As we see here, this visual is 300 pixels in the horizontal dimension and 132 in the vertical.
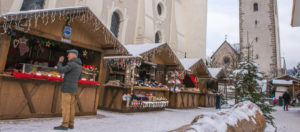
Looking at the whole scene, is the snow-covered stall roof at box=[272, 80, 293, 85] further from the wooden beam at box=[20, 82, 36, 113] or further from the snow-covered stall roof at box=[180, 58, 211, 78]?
the wooden beam at box=[20, 82, 36, 113]

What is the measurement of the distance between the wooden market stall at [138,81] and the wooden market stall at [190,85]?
1045 mm

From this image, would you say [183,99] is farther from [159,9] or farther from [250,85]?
[159,9]

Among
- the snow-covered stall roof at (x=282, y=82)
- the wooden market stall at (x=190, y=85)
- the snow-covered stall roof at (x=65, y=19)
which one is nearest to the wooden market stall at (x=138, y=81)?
the wooden market stall at (x=190, y=85)

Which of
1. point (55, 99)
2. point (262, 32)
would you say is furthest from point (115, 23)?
point (262, 32)

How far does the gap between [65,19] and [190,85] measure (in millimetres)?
11941

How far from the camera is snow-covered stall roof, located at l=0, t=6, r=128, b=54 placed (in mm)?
5473

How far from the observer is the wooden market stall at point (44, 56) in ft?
18.6

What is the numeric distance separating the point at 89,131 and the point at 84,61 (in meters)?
Result: 4.93

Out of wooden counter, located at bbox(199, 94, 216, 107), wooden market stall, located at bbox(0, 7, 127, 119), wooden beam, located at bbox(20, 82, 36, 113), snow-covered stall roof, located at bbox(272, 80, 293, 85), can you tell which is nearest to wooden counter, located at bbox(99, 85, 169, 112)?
wooden market stall, located at bbox(0, 7, 127, 119)

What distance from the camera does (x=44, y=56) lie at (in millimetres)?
9141

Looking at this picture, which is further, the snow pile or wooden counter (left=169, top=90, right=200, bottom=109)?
wooden counter (left=169, top=90, right=200, bottom=109)

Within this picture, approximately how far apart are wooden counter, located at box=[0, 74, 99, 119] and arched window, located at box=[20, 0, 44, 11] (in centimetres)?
742

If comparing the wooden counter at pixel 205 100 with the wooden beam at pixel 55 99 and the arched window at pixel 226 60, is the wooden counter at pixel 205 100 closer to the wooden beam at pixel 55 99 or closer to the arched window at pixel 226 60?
the wooden beam at pixel 55 99

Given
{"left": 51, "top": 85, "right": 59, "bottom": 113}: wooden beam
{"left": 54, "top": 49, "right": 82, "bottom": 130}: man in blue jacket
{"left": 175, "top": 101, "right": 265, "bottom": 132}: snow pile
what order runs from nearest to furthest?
1. {"left": 175, "top": 101, "right": 265, "bottom": 132}: snow pile
2. {"left": 54, "top": 49, "right": 82, "bottom": 130}: man in blue jacket
3. {"left": 51, "top": 85, "right": 59, "bottom": 113}: wooden beam
